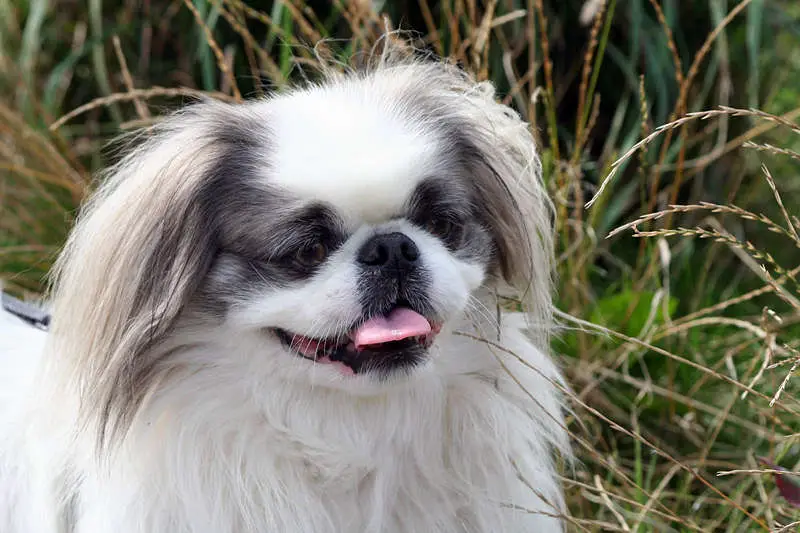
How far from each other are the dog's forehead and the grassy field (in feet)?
2.47

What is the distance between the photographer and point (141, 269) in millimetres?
1720

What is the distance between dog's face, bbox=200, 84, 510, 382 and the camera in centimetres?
162

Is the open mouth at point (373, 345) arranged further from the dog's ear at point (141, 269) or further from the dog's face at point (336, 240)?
the dog's ear at point (141, 269)

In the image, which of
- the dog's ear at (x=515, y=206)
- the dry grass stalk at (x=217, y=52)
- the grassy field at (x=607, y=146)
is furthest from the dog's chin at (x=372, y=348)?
the dry grass stalk at (x=217, y=52)

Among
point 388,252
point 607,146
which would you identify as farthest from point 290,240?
point 607,146

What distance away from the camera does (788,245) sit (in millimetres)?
3645

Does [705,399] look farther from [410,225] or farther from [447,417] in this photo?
[410,225]

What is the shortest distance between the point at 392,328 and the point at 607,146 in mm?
Answer: 1683

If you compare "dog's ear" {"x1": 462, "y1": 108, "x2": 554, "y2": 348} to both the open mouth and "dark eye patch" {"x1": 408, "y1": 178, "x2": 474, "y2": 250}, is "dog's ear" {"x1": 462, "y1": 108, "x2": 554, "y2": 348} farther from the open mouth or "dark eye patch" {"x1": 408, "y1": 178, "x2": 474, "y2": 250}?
the open mouth

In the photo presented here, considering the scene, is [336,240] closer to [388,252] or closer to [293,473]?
[388,252]

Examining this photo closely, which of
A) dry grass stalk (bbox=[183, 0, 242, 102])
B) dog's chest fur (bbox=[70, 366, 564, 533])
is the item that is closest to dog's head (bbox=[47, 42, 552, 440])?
dog's chest fur (bbox=[70, 366, 564, 533])

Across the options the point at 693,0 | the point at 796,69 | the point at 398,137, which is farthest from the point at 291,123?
the point at 796,69

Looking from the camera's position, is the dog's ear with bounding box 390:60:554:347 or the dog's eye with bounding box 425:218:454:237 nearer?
the dog's eye with bounding box 425:218:454:237

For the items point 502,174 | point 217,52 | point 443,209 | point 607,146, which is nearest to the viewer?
point 443,209
